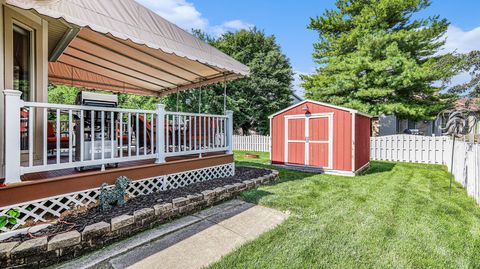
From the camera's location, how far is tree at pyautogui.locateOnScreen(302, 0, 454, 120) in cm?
1191

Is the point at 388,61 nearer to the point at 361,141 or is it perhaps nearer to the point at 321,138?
the point at 361,141

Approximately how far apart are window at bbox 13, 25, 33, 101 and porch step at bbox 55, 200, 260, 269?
2639 mm

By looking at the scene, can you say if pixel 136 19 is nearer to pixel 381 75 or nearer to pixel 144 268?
pixel 144 268

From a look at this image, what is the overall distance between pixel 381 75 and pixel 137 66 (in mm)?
12168

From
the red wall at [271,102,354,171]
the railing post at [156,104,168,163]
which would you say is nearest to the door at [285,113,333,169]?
the red wall at [271,102,354,171]

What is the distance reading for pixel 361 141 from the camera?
303 inches

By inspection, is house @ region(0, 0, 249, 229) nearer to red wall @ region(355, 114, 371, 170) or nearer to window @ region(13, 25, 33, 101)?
window @ region(13, 25, 33, 101)

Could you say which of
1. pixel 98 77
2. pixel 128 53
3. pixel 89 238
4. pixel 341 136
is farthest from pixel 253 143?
pixel 89 238

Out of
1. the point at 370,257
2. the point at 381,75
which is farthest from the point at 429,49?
the point at 370,257

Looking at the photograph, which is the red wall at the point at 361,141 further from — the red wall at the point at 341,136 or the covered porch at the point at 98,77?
the covered porch at the point at 98,77

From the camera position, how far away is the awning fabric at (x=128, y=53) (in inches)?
112

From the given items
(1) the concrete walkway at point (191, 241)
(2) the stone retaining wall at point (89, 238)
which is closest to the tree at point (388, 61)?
(1) the concrete walkway at point (191, 241)

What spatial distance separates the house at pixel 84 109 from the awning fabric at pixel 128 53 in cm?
2

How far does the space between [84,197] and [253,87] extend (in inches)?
662
